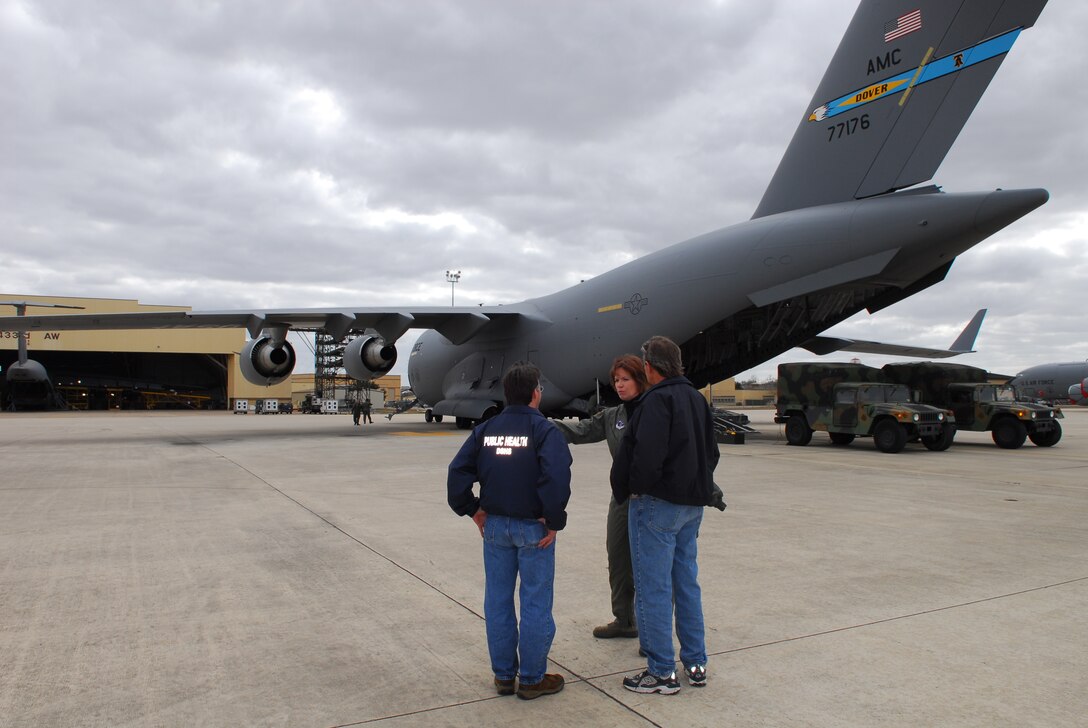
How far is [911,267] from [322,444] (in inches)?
455

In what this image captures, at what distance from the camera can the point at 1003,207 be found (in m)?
10.4

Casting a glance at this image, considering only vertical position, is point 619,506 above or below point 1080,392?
below

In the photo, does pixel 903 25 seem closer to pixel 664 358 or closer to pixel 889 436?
pixel 889 436

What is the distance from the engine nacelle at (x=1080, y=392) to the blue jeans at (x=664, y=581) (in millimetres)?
49676

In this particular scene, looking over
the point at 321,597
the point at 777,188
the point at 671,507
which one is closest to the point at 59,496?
the point at 321,597

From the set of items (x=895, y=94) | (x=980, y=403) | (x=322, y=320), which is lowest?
(x=980, y=403)

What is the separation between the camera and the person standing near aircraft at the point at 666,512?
9.34 ft

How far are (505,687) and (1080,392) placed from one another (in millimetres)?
52313

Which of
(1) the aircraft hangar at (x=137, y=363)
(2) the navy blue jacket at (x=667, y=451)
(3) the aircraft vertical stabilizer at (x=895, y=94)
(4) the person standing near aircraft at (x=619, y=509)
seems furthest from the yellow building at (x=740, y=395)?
(2) the navy blue jacket at (x=667, y=451)

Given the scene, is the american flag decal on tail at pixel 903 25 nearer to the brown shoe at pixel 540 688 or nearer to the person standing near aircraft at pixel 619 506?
the person standing near aircraft at pixel 619 506

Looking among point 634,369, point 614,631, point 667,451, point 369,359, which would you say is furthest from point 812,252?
point 369,359

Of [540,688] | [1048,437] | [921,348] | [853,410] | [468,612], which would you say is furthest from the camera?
[921,348]

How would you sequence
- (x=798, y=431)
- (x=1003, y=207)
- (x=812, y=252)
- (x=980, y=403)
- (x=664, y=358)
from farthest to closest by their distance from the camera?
(x=798, y=431) < (x=980, y=403) < (x=812, y=252) < (x=1003, y=207) < (x=664, y=358)

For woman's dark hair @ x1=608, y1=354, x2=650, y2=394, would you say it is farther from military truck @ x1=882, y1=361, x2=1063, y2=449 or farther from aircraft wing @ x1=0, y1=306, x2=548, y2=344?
aircraft wing @ x1=0, y1=306, x2=548, y2=344
